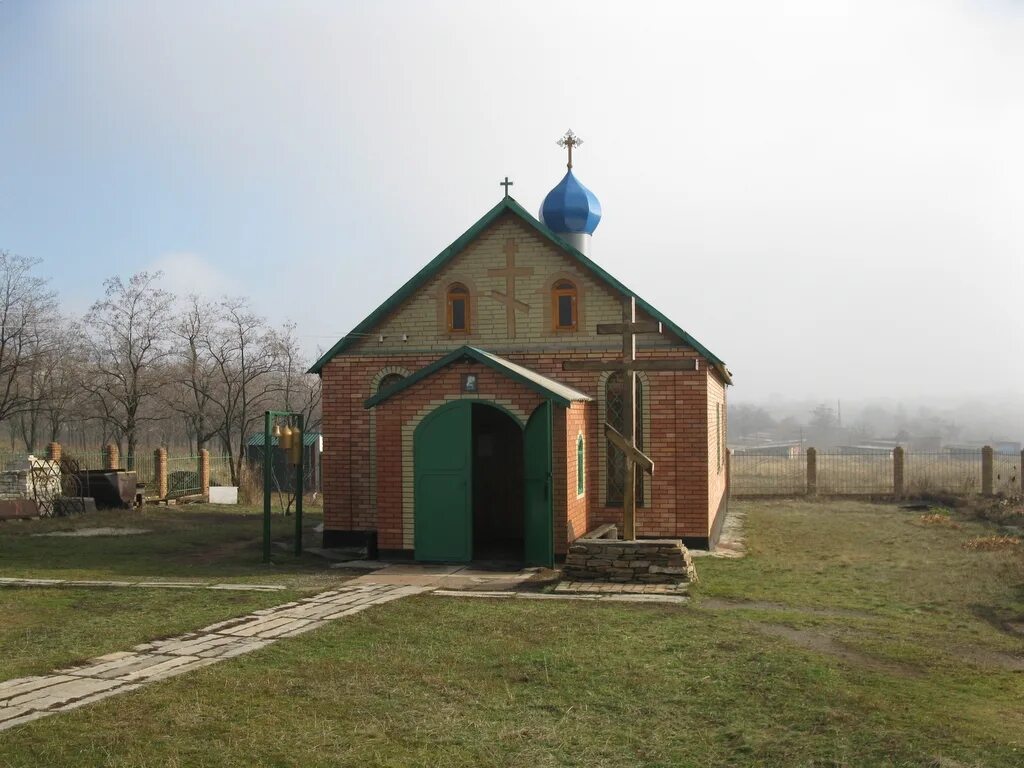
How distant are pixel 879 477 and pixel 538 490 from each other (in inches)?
881

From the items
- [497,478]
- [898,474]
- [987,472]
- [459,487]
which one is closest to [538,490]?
[459,487]

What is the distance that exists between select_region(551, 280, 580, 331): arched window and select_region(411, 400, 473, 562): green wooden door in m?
3.12

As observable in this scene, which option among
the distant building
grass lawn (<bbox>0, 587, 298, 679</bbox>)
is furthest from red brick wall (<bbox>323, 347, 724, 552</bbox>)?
the distant building

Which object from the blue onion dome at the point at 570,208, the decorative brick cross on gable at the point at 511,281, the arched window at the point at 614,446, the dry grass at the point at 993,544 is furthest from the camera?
the blue onion dome at the point at 570,208

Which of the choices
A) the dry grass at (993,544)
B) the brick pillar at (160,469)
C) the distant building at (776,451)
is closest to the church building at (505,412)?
the dry grass at (993,544)

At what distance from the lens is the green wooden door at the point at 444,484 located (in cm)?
1388

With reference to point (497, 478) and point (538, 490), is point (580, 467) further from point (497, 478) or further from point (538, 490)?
point (497, 478)

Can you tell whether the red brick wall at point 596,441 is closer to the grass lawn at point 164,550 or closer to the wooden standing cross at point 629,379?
the grass lawn at point 164,550

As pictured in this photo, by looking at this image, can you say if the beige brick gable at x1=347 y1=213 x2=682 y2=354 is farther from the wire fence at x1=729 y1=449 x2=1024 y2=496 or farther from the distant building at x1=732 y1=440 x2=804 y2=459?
the distant building at x1=732 y1=440 x2=804 y2=459

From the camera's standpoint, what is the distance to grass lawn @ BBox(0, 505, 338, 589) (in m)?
13.2

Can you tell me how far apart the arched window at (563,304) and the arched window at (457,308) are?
4.91ft

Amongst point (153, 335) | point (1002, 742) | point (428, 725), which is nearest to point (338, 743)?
point (428, 725)

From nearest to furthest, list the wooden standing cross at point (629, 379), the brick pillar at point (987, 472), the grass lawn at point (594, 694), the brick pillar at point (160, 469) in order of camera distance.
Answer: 1. the grass lawn at point (594, 694)
2. the wooden standing cross at point (629, 379)
3. the brick pillar at point (987, 472)
4. the brick pillar at point (160, 469)

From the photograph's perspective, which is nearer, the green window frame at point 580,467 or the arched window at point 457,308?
the green window frame at point 580,467
